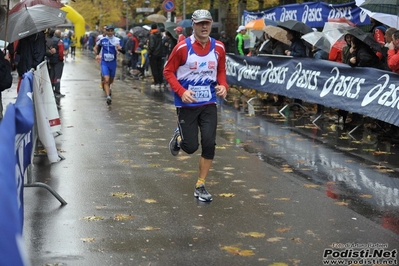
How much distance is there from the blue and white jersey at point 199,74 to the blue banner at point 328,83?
15.4ft

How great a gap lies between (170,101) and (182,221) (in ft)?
43.7

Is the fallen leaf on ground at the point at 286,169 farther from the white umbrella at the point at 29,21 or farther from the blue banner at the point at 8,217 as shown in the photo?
the blue banner at the point at 8,217

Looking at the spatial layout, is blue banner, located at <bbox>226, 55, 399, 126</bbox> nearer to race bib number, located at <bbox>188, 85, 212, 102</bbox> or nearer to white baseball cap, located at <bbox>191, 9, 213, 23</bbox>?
race bib number, located at <bbox>188, 85, 212, 102</bbox>

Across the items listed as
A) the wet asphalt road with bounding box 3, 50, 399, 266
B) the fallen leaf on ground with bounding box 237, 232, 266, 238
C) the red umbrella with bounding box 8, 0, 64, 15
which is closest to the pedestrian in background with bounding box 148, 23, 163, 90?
the red umbrella with bounding box 8, 0, 64, 15

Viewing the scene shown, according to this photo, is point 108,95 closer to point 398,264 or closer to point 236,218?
point 236,218

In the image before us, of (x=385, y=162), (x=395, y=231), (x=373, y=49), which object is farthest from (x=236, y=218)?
(x=373, y=49)

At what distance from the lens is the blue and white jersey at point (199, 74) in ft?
27.6

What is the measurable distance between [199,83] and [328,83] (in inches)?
284

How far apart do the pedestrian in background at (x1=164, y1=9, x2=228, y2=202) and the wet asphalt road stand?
1.88ft

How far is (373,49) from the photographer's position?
14.2 m

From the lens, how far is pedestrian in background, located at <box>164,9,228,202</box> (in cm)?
838

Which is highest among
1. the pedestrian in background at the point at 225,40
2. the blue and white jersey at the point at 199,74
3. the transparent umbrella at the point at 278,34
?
the blue and white jersey at the point at 199,74

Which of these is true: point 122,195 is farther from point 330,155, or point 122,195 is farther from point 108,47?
point 108,47

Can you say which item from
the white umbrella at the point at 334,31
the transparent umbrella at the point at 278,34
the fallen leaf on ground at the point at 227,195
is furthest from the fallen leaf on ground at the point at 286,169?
the transparent umbrella at the point at 278,34
